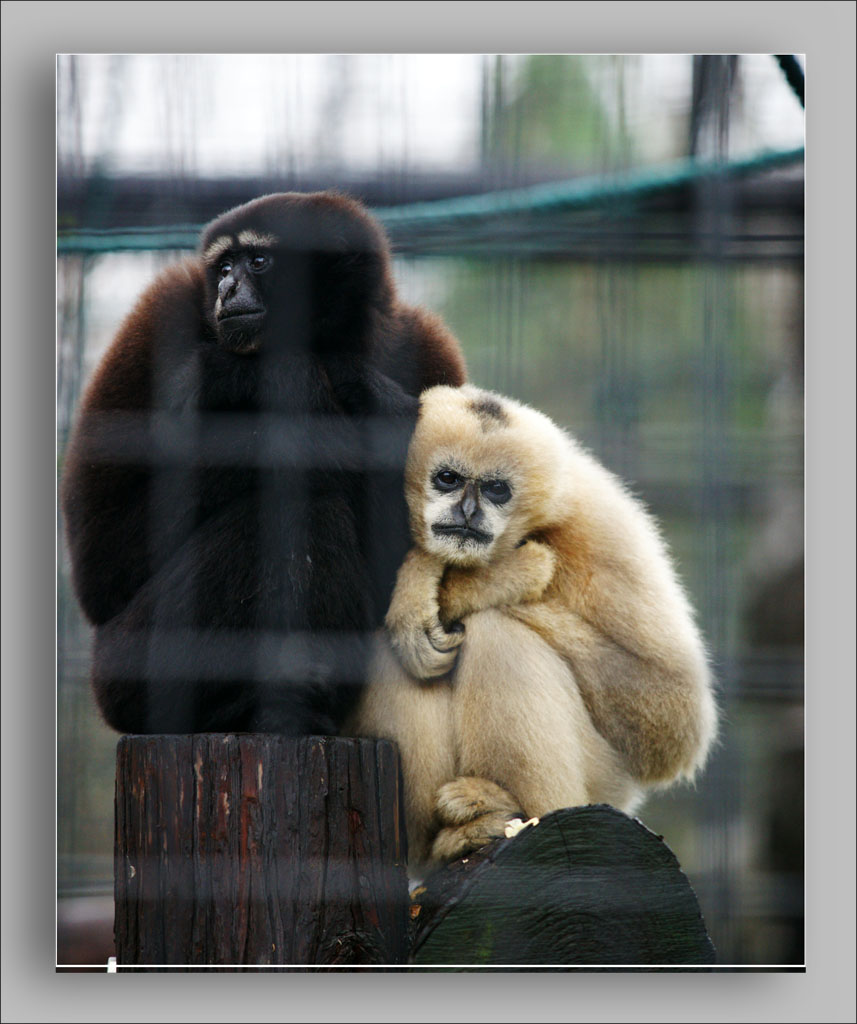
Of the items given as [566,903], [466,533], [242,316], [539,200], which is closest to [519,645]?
[466,533]

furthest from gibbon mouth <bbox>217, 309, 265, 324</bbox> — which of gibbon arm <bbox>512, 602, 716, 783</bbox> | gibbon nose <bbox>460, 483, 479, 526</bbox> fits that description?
gibbon arm <bbox>512, 602, 716, 783</bbox>

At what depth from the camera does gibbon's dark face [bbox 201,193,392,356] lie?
2324mm

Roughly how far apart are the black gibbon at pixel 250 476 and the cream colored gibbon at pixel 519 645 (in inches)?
3.3

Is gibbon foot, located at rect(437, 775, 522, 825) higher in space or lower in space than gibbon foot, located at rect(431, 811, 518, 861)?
higher

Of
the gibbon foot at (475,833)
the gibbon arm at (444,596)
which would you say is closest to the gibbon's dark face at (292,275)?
the gibbon arm at (444,596)

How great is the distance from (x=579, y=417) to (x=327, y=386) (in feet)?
2.56

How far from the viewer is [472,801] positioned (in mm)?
2213

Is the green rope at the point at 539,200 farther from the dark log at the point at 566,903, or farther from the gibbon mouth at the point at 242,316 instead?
the dark log at the point at 566,903

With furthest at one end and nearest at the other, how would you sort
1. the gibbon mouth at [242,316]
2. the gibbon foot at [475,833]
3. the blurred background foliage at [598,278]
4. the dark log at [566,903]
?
the blurred background foliage at [598,278]
the gibbon mouth at [242,316]
the gibbon foot at [475,833]
the dark log at [566,903]

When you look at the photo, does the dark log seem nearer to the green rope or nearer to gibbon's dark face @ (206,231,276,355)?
gibbon's dark face @ (206,231,276,355)

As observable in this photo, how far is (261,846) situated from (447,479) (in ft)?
2.59

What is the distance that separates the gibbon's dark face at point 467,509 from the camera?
2.30 meters

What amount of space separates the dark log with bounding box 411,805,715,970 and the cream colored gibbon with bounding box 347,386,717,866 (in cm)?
14

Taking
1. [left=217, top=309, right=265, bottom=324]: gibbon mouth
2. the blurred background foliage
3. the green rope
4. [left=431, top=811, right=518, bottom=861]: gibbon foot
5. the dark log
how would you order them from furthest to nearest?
the green rope, the blurred background foliage, [left=217, top=309, right=265, bottom=324]: gibbon mouth, [left=431, top=811, right=518, bottom=861]: gibbon foot, the dark log
